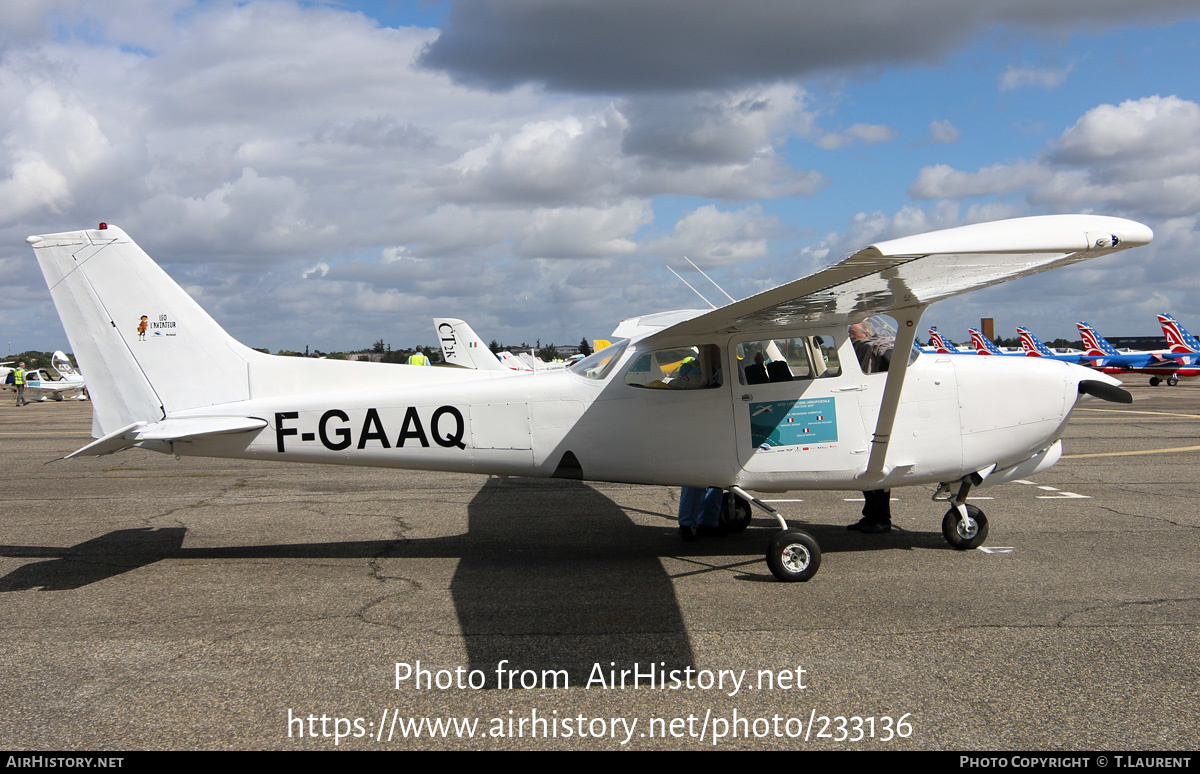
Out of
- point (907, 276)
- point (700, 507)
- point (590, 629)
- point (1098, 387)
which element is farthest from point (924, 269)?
point (700, 507)

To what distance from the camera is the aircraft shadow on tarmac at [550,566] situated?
497 cm

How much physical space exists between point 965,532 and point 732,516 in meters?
2.16

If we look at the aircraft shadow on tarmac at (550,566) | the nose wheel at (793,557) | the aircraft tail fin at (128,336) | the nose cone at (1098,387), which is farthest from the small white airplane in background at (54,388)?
the nose cone at (1098,387)

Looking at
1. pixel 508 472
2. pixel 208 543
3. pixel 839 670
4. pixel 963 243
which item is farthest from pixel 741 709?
pixel 208 543

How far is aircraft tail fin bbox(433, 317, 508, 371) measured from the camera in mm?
30781

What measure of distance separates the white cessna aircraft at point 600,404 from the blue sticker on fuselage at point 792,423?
0.04ft

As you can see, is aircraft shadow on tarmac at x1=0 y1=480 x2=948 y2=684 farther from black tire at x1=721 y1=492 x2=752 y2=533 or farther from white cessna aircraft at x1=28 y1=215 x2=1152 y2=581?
white cessna aircraft at x1=28 y1=215 x2=1152 y2=581

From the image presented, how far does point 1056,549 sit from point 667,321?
15.3ft

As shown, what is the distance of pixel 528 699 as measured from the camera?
13.8 feet

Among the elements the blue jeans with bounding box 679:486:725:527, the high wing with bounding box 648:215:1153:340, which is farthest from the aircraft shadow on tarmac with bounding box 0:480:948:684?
the high wing with bounding box 648:215:1153:340

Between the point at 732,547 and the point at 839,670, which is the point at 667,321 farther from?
the point at 839,670

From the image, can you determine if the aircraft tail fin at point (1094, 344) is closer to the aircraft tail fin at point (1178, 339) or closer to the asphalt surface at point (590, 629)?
the aircraft tail fin at point (1178, 339)

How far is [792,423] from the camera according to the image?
661 cm

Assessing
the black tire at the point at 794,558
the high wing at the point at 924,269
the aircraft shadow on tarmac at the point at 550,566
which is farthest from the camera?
the black tire at the point at 794,558
